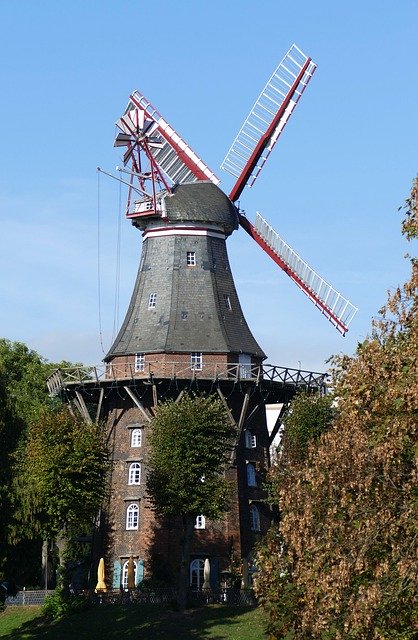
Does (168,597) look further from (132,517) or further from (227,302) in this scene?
(227,302)

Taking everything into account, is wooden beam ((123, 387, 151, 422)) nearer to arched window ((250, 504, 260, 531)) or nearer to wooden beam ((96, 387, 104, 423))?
wooden beam ((96, 387, 104, 423))

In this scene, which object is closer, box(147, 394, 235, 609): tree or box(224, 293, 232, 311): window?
box(147, 394, 235, 609): tree

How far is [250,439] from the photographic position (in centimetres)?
6900

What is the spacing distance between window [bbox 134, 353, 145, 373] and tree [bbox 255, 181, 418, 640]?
38573 mm

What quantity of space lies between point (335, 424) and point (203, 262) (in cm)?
3967

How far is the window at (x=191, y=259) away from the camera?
69.5 metres

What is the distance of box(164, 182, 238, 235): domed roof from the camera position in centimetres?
6956

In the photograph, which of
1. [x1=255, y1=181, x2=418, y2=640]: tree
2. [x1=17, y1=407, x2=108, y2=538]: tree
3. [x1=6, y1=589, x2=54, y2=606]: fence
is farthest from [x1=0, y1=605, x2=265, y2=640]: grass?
[x1=255, y1=181, x2=418, y2=640]: tree

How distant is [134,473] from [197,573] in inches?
244

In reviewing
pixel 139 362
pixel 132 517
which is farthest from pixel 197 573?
pixel 139 362

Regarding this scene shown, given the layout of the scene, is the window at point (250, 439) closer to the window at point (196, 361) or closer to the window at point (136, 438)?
the window at point (196, 361)

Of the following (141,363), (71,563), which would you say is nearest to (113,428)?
(141,363)

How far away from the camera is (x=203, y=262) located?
69750 millimetres

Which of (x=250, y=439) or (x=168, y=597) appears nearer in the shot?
(x=168, y=597)
